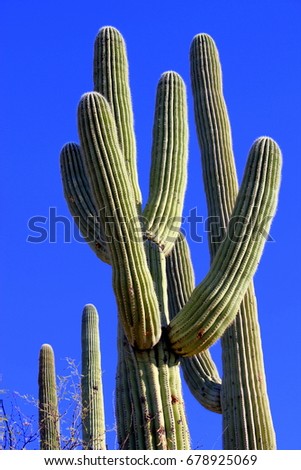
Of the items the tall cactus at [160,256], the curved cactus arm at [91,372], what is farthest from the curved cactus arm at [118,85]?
the curved cactus arm at [91,372]

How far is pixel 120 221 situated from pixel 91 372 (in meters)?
3.73

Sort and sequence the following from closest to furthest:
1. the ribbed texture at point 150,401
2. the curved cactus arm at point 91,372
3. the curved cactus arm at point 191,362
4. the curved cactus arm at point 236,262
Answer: the ribbed texture at point 150,401 → the curved cactus arm at point 236,262 → the curved cactus arm at point 191,362 → the curved cactus arm at point 91,372

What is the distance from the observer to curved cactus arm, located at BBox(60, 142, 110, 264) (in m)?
8.54

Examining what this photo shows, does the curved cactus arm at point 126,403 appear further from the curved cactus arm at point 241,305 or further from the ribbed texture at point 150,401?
the curved cactus arm at point 241,305

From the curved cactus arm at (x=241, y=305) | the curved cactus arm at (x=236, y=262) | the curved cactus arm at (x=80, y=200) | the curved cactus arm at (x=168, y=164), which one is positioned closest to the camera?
the curved cactus arm at (x=236, y=262)

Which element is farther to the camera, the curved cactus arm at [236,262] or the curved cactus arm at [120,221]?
the curved cactus arm at [236,262]

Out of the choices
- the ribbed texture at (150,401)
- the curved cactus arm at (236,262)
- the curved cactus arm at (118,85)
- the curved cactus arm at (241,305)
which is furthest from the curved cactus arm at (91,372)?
the curved cactus arm at (236,262)

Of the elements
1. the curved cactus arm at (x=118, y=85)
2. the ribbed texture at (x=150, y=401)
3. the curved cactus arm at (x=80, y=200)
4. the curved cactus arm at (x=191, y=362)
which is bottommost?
the ribbed texture at (x=150, y=401)

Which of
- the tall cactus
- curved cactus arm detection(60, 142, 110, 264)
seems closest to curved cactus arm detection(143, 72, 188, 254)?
the tall cactus

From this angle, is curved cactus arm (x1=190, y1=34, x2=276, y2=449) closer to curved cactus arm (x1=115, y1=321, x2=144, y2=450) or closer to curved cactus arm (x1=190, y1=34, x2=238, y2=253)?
curved cactus arm (x1=190, y1=34, x2=238, y2=253)

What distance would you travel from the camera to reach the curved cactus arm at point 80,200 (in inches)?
336

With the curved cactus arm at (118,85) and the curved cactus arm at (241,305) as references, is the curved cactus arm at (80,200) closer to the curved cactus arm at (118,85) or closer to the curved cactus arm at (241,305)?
the curved cactus arm at (118,85)

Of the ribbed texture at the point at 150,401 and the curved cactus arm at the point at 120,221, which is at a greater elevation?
the curved cactus arm at the point at 120,221
